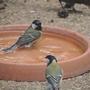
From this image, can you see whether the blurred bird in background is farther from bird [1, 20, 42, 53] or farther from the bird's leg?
bird [1, 20, 42, 53]

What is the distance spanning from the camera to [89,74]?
674 centimetres

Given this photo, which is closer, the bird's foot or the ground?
the ground

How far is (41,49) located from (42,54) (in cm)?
23

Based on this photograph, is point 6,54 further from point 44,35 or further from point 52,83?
point 52,83

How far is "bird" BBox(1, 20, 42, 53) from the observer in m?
7.09

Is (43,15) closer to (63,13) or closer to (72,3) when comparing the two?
(63,13)

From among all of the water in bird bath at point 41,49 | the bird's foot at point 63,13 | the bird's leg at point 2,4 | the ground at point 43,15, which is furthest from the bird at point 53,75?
the bird's leg at point 2,4

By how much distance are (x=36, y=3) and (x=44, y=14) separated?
3.32 feet

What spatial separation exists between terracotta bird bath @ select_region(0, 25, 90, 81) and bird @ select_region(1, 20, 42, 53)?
0.09 meters

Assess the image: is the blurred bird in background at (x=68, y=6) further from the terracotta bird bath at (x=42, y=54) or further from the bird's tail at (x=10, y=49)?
the bird's tail at (x=10, y=49)

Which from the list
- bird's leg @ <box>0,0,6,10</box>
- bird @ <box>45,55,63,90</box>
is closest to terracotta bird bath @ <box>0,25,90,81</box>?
bird @ <box>45,55,63,90</box>

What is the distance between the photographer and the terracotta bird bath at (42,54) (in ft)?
20.5

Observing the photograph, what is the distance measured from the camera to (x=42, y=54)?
710 centimetres

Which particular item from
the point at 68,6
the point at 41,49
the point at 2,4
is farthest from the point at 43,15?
the point at 41,49
